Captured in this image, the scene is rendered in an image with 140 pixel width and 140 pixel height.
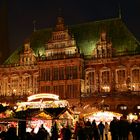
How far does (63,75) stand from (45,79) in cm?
274

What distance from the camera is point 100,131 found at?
2261cm

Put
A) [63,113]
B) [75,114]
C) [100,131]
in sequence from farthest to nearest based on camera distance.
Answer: [75,114], [63,113], [100,131]

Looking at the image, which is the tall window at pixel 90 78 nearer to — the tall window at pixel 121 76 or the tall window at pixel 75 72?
the tall window at pixel 75 72

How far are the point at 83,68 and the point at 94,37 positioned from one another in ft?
17.2

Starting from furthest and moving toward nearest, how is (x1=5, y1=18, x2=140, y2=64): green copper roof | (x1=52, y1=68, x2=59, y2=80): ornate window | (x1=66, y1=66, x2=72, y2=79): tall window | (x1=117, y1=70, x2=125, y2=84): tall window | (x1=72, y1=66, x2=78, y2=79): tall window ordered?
1. (x1=52, y1=68, x2=59, y2=80): ornate window
2. (x1=66, y1=66, x2=72, y2=79): tall window
3. (x1=5, y1=18, x2=140, y2=64): green copper roof
4. (x1=72, y1=66, x2=78, y2=79): tall window
5. (x1=117, y1=70, x2=125, y2=84): tall window

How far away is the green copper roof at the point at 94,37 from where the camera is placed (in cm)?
4794

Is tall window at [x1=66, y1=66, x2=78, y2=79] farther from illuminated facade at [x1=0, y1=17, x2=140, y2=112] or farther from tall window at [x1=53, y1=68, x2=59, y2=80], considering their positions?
tall window at [x1=53, y1=68, x2=59, y2=80]

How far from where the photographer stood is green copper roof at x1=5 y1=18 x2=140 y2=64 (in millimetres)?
47938

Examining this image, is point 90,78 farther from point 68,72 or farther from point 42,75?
point 42,75

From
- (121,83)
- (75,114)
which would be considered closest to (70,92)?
(121,83)

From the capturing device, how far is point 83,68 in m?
48.7

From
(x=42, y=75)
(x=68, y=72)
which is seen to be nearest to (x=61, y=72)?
(x=68, y=72)

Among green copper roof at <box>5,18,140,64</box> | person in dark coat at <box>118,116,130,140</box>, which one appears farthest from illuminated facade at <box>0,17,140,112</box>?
person in dark coat at <box>118,116,130,140</box>

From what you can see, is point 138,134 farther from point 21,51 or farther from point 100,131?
point 21,51
